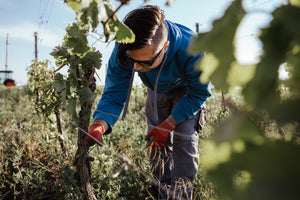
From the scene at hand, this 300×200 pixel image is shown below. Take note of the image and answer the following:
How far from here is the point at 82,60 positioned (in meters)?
1.71

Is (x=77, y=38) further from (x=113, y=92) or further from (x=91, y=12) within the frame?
(x=113, y=92)

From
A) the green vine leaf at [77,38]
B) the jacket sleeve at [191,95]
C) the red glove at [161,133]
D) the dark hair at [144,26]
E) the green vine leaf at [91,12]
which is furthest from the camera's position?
the red glove at [161,133]

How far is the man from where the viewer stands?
189cm

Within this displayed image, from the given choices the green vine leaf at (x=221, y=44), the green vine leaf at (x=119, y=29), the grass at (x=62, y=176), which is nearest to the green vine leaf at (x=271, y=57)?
the green vine leaf at (x=221, y=44)

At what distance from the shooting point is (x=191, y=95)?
2.17m

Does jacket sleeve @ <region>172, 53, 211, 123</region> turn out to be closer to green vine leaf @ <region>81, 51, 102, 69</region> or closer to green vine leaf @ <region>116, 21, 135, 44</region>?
green vine leaf @ <region>81, 51, 102, 69</region>

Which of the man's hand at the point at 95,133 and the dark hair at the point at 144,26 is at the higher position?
the dark hair at the point at 144,26

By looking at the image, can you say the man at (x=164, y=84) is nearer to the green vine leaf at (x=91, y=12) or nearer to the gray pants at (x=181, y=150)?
the gray pants at (x=181, y=150)

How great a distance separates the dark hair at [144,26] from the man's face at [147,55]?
48 millimetres

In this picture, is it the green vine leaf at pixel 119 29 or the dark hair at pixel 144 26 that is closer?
the green vine leaf at pixel 119 29

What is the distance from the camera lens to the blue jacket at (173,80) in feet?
6.82

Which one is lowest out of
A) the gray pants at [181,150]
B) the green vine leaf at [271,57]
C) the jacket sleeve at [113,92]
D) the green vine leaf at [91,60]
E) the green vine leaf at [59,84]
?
the gray pants at [181,150]

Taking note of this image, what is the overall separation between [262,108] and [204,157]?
9cm

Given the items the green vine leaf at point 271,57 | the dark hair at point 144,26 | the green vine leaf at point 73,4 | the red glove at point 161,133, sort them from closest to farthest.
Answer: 1. the green vine leaf at point 271,57
2. the green vine leaf at point 73,4
3. the dark hair at point 144,26
4. the red glove at point 161,133
